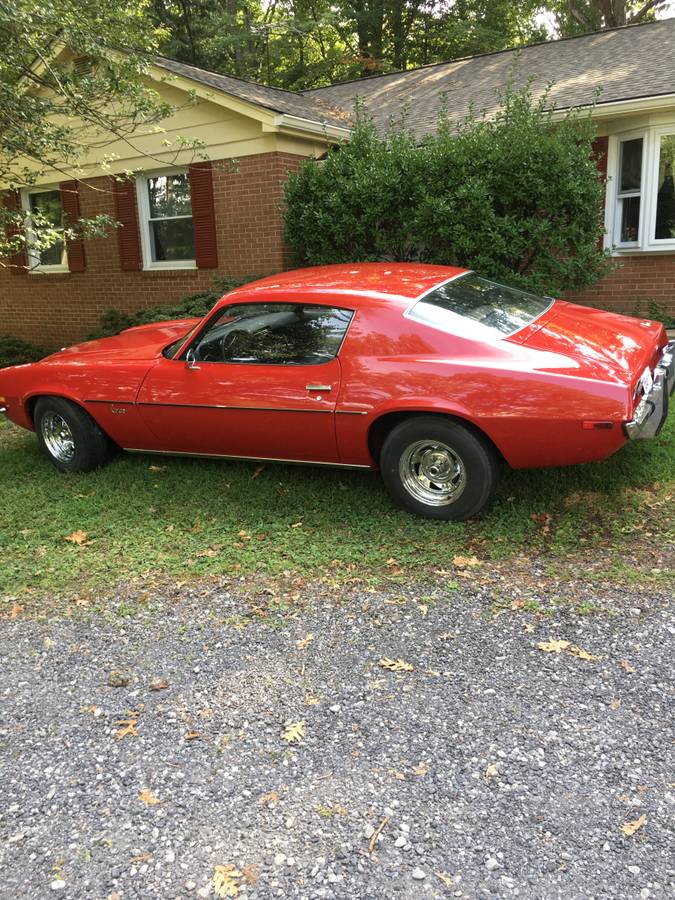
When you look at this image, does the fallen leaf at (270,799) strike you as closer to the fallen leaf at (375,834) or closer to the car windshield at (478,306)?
the fallen leaf at (375,834)

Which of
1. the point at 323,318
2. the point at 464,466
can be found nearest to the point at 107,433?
the point at 323,318

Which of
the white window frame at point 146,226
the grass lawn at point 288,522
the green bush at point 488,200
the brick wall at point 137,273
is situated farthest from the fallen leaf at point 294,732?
the white window frame at point 146,226

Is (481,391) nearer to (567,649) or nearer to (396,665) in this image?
(567,649)

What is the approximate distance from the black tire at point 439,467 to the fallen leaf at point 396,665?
4.71ft

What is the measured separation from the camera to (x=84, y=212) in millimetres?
13016

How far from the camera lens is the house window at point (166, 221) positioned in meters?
11.9

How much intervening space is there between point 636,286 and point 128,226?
8.05 meters

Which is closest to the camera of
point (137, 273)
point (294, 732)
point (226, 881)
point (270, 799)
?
point (226, 881)

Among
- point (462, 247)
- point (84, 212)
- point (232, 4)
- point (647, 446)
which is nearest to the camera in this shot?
point (647, 446)

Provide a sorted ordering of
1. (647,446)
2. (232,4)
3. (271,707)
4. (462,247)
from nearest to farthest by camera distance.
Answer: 1. (271,707)
2. (647,446)
3. (462,247)
4. (232,4)

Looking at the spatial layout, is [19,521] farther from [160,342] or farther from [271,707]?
[271,707]

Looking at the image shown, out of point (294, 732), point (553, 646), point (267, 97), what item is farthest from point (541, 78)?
point (294, 732)

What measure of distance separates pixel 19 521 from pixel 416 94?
11.1m

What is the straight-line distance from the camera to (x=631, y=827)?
7.68ft
